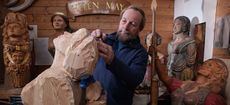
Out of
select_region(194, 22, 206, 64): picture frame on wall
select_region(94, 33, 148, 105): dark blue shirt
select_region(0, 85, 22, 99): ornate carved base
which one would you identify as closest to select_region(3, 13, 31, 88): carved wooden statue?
select_region(0, 85, 22, 99): ornate carved base

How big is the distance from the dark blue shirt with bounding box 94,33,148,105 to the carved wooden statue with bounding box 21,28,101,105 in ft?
0.76

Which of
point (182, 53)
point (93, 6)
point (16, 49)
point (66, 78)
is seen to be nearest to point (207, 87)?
point (182, 53)

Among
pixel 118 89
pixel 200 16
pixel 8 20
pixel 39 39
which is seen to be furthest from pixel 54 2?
pixel 118 89

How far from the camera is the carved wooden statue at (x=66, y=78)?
63 cm

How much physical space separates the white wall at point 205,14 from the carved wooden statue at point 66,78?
1.12 meters

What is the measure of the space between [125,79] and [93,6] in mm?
1544

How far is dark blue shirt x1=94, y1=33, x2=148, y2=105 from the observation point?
0.93 m

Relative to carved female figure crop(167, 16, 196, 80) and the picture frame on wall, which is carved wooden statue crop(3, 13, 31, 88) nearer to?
carved female figure crop(167, 16, 196, 80)

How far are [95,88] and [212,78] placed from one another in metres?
0.67

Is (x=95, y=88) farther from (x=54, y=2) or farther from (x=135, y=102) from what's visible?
(x=54, y=2)

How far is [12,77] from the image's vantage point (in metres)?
1.67

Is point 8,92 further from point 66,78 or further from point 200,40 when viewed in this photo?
point 200,40

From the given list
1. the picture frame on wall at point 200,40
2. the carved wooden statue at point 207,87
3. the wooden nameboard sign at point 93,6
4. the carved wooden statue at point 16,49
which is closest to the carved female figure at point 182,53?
the picture frame on wall at point 200,40

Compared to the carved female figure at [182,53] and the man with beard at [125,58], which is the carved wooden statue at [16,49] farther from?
the carved female figure at [182,53]
